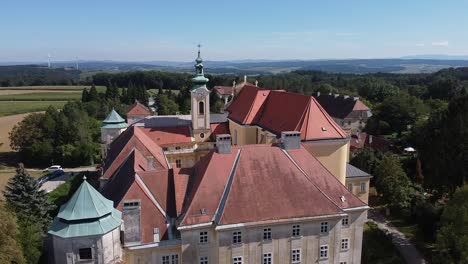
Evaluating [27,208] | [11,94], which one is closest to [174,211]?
[27,208]

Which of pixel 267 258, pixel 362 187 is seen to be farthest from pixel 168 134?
pixel 267 258

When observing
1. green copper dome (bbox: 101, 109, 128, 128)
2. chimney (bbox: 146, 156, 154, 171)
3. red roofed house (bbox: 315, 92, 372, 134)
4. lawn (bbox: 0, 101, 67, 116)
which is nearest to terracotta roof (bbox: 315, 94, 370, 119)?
red roofed house (bbox: 315, 92, 372, 134)

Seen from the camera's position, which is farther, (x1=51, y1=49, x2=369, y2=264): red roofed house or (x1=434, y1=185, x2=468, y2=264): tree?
(x1=434, y1=185, x2=468, y2=264): tree

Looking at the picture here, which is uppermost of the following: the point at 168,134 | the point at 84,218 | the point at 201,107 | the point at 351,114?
the point at 201,107

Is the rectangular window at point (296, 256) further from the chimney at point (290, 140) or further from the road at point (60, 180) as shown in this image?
the road at point (60, 180)

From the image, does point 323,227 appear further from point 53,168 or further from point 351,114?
point 351,114

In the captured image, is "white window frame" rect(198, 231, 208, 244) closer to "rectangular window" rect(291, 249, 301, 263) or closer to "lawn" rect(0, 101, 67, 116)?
"rectangular window" rect(291, 249, 301, 263)

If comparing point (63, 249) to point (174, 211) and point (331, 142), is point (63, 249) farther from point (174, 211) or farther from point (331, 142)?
point (331, 142)

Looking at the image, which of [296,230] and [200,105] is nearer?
[296,230]
